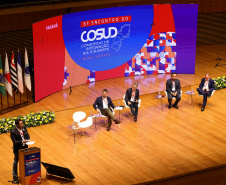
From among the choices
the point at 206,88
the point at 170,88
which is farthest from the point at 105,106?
the point at 206,88

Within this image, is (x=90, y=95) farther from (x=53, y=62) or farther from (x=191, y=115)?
(x=191, y=115)

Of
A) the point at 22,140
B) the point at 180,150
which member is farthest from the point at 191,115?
the point at 22,140

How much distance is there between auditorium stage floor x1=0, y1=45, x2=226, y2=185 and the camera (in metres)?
10.2

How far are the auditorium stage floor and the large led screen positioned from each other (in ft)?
1.75

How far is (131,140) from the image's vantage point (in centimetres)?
1162

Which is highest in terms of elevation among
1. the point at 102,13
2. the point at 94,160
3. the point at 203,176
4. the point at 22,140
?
the point at 102,13

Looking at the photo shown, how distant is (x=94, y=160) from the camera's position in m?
10.6

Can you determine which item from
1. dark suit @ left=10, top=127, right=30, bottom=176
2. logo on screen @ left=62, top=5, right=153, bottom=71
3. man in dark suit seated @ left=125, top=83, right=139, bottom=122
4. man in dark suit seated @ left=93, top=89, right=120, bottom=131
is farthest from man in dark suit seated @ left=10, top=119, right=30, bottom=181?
logo on screen @ left=62, top=5, right=153, bottom=71

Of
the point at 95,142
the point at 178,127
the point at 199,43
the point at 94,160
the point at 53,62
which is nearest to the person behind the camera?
the point at 94,160

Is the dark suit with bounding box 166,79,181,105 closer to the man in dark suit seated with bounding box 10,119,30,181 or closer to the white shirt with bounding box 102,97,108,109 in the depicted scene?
the white shirt with bounding box 102,97,108,109

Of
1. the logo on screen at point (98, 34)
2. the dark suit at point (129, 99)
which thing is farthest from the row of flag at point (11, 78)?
the dark suit at point (129, 99)

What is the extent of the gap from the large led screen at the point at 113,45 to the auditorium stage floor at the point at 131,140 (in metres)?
0.53

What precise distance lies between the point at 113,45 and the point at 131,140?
4235 mm

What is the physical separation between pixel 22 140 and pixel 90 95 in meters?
4.75
